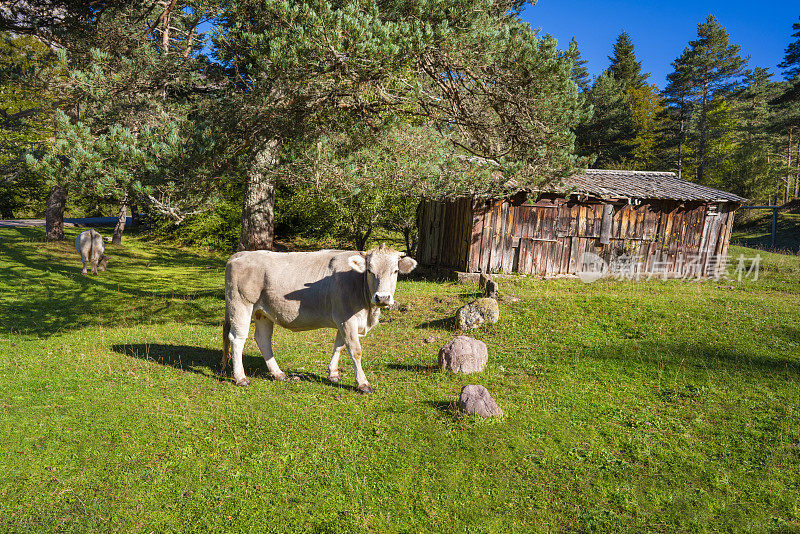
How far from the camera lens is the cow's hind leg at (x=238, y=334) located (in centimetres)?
825

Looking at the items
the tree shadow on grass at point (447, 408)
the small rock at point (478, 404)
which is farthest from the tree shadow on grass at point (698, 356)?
the tree shadow on grass at point (447, 408)

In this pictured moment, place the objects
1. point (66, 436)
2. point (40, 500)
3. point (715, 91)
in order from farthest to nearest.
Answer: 1. point (715, 91)
2. point (66, 436)
3. point (40, 500)

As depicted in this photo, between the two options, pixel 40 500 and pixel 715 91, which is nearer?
pixel 40 500

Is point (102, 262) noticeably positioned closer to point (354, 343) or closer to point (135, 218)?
point (354, 343)

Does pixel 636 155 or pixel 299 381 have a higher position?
pixel 636 155

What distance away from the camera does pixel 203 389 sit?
7.99 m

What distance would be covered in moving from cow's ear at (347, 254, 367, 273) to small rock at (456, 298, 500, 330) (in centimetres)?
549

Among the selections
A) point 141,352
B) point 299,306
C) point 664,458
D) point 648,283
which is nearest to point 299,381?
point 299,306

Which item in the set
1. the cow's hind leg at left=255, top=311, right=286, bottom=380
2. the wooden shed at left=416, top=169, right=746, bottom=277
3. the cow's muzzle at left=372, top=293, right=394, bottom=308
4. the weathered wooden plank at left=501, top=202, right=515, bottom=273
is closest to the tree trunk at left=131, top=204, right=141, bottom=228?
the wooden shed at left=416, top=169, right=746, bottom=277

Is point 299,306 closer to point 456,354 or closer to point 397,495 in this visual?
point 456,354

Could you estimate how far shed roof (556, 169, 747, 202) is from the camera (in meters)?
19.5

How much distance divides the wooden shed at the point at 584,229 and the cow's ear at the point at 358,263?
1135cm

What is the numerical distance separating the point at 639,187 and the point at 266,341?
19.4 metres

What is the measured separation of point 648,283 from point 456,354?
12787 mm
